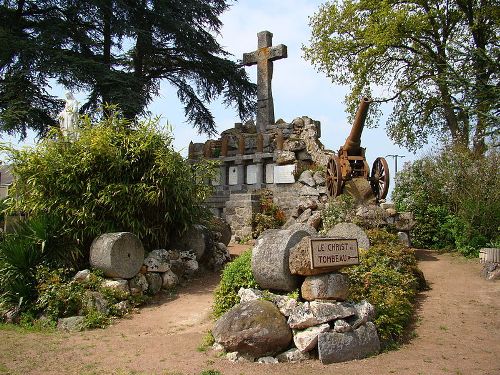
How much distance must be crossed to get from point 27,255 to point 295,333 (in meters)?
4.94

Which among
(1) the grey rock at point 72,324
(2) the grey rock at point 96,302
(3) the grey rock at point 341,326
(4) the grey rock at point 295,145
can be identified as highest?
(4) the grey rock at point 295,145

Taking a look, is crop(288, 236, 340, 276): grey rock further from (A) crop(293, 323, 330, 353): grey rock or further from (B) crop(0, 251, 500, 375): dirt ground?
(B) crop(0, 251, 500, 375): dirt ground

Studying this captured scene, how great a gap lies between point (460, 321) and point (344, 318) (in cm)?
237

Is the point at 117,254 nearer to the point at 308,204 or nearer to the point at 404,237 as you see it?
the point at 404,237

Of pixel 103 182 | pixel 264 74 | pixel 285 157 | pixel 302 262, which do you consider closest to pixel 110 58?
pixel 264 74

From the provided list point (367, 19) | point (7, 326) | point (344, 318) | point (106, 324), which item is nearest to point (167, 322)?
point (106, 324)

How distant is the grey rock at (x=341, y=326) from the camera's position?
5531 mm

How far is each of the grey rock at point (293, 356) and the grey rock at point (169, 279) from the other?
13.1 ft

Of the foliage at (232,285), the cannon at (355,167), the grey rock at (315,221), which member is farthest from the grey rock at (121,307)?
the cannon at (355,167)

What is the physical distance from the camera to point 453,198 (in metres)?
12.5

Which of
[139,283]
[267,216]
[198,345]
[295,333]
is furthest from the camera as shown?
[267,216]

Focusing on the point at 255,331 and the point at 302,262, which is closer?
the point at 255,331

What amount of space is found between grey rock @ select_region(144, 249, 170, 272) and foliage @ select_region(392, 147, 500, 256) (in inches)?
274

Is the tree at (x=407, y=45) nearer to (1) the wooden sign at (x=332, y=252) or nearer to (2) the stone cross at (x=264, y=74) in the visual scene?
(2) the stone cross at (x=264, y=74)
